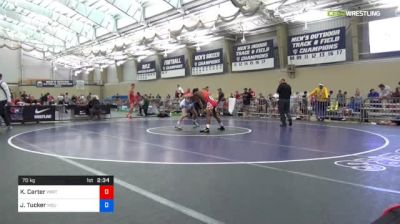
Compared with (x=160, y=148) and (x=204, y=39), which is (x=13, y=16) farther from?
(x=160, y=148)

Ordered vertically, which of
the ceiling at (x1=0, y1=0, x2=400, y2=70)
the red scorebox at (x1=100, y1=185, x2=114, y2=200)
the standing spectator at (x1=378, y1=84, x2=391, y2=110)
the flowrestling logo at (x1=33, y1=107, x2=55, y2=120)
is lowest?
the red scorebox at (x1=100, y1=185, x2=114, y2=200)

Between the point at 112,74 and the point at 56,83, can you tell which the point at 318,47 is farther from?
the point at 112,74

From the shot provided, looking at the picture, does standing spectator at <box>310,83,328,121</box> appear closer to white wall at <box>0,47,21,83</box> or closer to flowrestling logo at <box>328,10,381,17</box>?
flowrestling logo at <box>328,10,381,17</box>

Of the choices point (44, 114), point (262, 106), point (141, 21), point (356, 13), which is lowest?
point (44, 114)

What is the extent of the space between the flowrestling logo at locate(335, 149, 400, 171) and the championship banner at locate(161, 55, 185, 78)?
27.4 meters

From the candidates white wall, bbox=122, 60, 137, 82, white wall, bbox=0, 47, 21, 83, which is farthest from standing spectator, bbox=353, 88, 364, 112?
white wall, bbox=0, 47, 21, 83

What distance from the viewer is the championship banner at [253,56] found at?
26.0m

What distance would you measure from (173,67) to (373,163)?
96.9 feet

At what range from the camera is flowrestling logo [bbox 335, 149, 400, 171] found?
675cm

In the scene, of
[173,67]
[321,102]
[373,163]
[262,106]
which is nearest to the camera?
[373,163]

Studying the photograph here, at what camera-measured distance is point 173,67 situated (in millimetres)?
35625

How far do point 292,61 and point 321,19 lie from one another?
3247 mm
